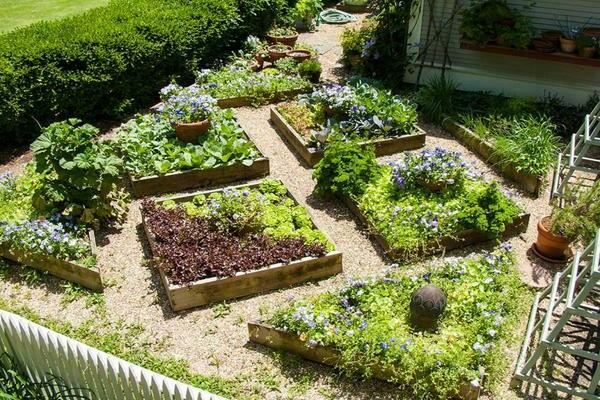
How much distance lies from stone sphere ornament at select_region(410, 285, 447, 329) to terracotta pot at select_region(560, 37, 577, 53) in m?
6.22

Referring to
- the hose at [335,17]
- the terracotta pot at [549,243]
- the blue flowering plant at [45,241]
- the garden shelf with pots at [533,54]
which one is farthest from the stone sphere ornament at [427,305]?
the hose at [335,17]

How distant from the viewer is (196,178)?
315 inches

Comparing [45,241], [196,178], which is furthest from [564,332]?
[45,241]

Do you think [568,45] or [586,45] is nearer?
[586,45]

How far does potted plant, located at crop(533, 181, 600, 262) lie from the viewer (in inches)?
247

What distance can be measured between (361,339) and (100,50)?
7.03m

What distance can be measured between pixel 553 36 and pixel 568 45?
36 centimetres

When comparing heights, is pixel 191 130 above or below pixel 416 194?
above

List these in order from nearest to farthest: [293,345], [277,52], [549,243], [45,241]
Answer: [293,345]
[45,241]
[549,243]
[277,52]

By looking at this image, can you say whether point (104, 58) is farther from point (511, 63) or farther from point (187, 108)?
point (511, 63)

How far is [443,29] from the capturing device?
10.6 metres

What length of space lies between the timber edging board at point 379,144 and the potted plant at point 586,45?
3.02 m

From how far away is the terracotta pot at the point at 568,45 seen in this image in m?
9.45

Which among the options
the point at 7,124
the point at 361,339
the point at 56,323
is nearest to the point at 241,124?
the point at 7,124
